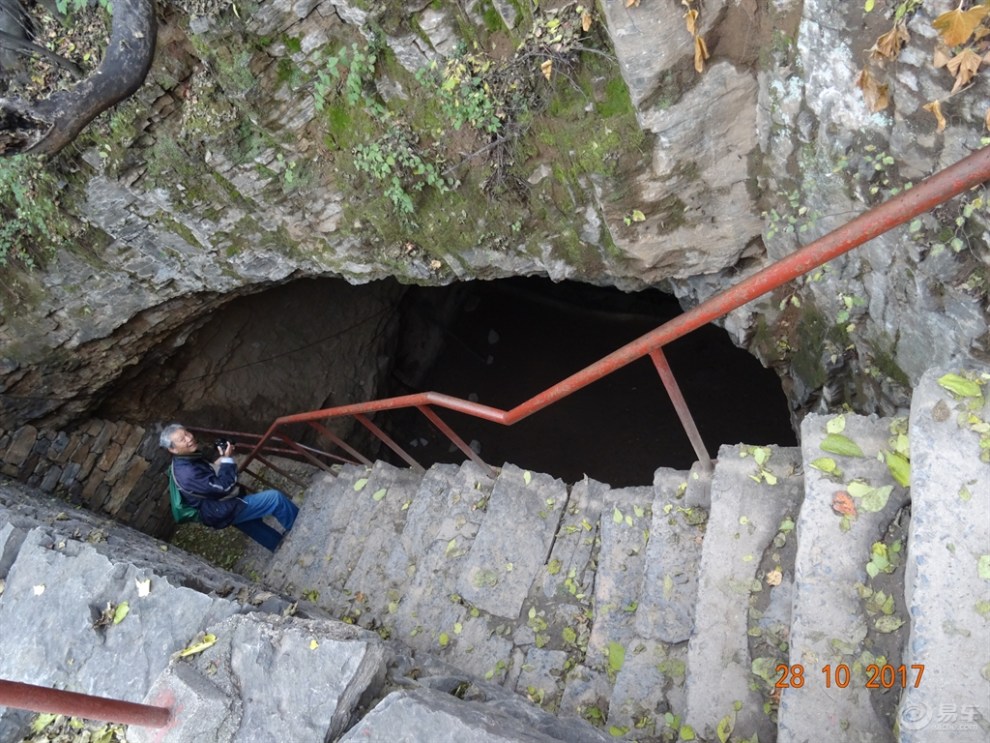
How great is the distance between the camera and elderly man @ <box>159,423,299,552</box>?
3.72 meters

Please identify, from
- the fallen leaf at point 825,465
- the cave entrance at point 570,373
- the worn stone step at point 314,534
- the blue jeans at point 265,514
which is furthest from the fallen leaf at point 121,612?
the cave entrance at point 570,373

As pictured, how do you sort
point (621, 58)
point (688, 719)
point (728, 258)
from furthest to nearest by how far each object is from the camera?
point (728, 258) < point (621, 58) < point (688, 719)

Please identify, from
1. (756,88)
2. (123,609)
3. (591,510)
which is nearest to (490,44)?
(756,88)

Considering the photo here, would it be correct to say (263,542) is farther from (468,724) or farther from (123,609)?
(468,724)

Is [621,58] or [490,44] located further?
[490,44]

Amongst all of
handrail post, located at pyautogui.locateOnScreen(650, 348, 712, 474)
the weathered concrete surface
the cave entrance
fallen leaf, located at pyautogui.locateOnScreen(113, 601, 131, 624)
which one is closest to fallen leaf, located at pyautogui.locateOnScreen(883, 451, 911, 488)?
handrail post, located at pyautogui.locateOnScreen(650, 348, 712, 474)

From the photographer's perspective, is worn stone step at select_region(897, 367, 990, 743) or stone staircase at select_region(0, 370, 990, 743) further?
stone staircase at select_region(0, 370, 990, 743)

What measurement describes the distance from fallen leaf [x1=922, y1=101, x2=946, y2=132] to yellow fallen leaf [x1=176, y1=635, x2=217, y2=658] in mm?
2951

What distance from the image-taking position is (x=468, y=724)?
1.72 meters

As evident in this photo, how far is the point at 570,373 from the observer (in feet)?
24.0

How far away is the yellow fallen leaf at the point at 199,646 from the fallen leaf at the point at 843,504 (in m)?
2.00

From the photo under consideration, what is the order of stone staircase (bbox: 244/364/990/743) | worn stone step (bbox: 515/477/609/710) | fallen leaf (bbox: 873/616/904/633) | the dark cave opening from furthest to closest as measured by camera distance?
1. the dark cave opening
2. worn stone step (bbox: 515/477/609/710)
3. fallen leaf (bbox: 873/616/904/633)
4. stone staircase (bbox: 244/364/990/743)

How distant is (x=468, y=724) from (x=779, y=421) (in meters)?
5.07

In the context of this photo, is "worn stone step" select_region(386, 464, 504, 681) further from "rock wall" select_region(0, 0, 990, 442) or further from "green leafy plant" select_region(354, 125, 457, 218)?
"green leafy plant" select_region(354, 125, 457, 218)
